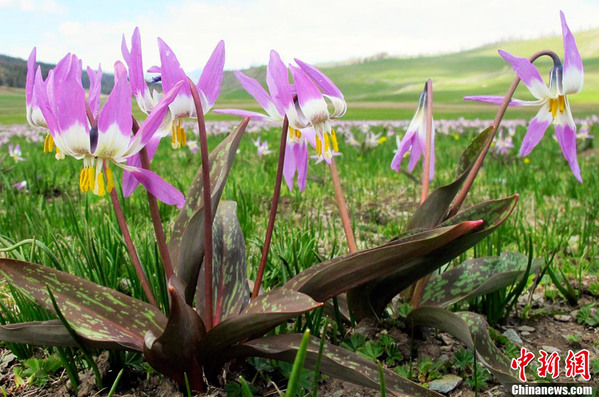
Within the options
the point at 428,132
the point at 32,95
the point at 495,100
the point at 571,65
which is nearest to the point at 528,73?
the point at 571,65

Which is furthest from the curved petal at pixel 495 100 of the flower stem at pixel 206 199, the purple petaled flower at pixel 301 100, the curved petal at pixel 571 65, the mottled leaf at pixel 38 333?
the mottled leaf at pixel 38 333

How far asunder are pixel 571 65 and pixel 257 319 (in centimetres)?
111

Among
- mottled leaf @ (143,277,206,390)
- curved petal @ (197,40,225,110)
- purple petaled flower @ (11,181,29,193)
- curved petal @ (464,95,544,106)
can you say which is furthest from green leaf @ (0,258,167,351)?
purple petaled flower @ (11,181,29,193)

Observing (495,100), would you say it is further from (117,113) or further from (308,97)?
(117,113)

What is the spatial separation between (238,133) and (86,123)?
1.61ft

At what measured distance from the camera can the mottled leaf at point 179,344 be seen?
121 centimetres

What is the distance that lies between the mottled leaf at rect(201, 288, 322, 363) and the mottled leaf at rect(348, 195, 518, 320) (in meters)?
0.28

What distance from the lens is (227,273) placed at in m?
1.63

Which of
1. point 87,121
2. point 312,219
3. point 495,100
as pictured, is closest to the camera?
point 87,121

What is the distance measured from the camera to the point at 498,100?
178 cm

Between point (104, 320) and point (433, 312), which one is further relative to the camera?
point (433, 312)

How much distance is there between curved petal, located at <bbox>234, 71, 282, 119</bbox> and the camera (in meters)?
1.46

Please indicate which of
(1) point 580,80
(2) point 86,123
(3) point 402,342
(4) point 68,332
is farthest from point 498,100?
(4) point 68,332

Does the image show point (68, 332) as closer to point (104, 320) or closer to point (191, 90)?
point (104, 320)
